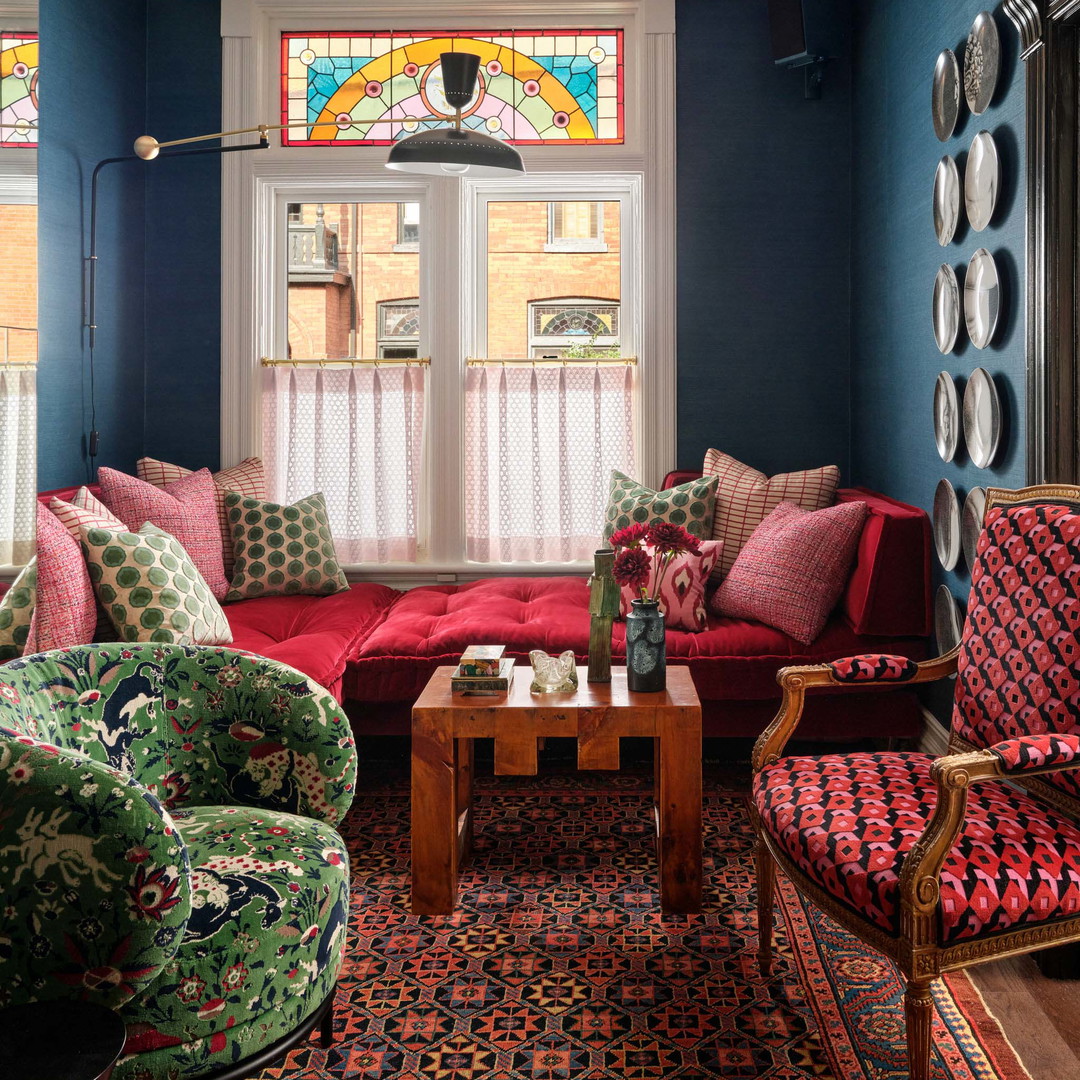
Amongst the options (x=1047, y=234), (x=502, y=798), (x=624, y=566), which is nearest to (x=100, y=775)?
(x=624, y=566)

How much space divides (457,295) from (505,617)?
1.60 meters

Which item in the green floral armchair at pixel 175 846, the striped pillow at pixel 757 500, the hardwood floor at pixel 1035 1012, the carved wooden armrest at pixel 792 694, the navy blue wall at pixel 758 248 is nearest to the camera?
the green floral armchair at pixel 175 846

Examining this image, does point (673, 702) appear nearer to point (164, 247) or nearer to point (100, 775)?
point (100, 775)

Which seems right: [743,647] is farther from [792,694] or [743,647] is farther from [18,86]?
[18,86]

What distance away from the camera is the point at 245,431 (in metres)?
4.44

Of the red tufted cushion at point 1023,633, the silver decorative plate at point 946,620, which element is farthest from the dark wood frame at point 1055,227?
the silver decorative plate at point 946,620

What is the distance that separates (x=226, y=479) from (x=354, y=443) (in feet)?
1.87

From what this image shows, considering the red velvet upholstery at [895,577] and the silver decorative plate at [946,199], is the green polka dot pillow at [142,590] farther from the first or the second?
the silver decorative plate at [946,199]

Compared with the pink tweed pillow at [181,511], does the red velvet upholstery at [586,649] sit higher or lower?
lower

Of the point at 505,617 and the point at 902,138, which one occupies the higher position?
the point at 902,138

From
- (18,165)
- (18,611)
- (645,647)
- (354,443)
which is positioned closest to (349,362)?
(354,443)

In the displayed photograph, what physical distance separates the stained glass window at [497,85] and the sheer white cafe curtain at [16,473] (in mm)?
2078

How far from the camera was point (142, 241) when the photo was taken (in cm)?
438

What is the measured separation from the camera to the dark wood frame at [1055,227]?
245 cm
